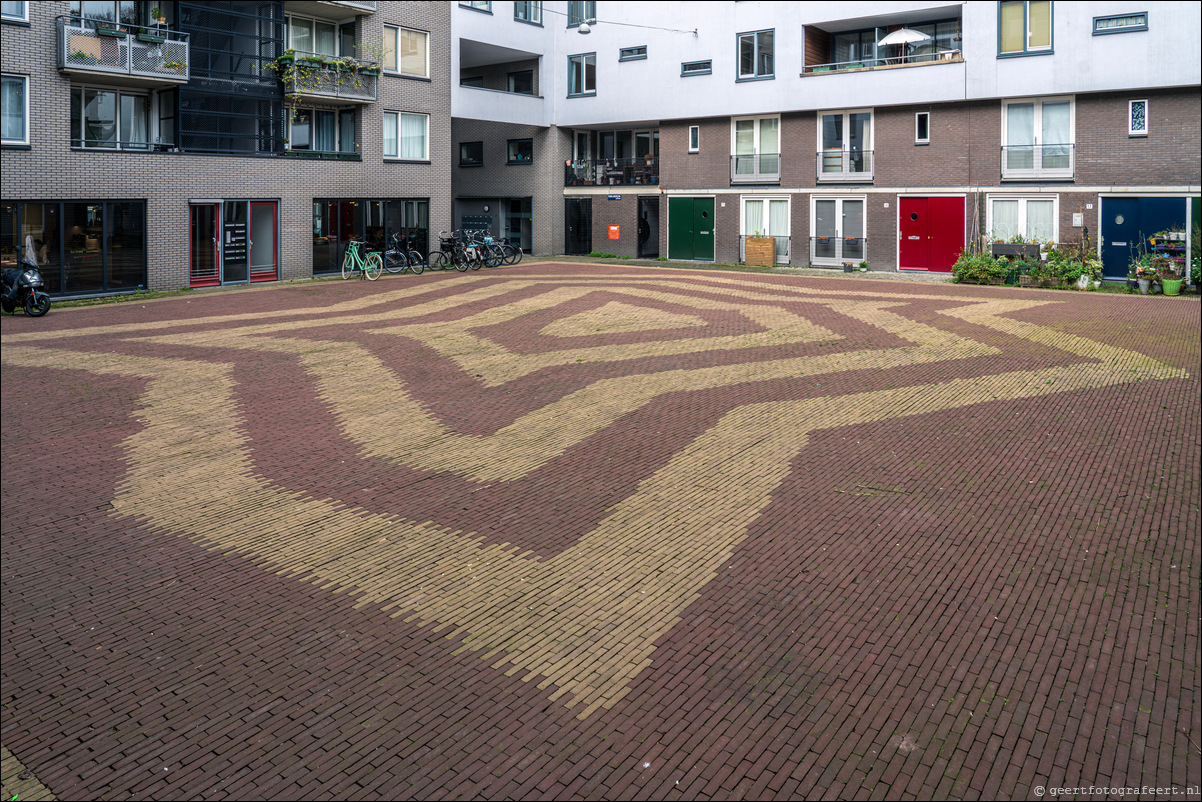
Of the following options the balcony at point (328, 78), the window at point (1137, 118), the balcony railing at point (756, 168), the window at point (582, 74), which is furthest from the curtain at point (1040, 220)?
the balcony at point (328, 78)

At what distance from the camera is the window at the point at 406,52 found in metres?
31.9

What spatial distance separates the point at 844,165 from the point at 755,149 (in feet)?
11.3

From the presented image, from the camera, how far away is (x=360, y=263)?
29.8 m

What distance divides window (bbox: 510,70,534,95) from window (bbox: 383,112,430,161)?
22.2 ft

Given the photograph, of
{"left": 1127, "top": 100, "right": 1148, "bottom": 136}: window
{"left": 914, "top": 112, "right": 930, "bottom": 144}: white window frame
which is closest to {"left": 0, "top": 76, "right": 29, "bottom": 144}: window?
{"left": 914, "top": 112, "right": 930, "bottom": 144}: white window frame

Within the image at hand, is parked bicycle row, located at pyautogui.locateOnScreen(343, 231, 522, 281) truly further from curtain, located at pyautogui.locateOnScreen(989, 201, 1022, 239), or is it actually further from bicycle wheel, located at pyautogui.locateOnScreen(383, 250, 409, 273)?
curtain, located at pyautogui.locateOnScreen(989, 201, 1022, 239)

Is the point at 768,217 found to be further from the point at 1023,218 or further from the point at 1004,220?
the point at 1023,218

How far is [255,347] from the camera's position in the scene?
16.9 meters

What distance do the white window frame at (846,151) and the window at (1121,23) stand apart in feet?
22.1

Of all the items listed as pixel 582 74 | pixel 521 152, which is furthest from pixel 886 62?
pixel 521 152

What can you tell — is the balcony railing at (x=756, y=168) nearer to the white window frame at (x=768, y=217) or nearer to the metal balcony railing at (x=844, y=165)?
the white window frame at (x=768, y=217)

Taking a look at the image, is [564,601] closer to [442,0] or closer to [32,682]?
[32,682]

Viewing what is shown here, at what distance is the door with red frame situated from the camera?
1201 inches

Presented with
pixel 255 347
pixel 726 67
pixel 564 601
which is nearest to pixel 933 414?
pixel 564 601
